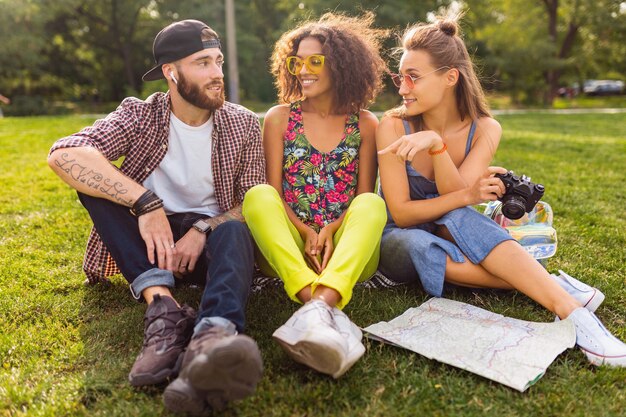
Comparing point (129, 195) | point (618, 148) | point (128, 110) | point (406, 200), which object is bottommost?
point (618, 148)

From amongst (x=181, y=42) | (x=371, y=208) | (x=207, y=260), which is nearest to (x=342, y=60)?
(x=181, y=42)

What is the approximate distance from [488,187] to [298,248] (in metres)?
1.00

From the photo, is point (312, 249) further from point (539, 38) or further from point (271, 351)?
point (539, 38)

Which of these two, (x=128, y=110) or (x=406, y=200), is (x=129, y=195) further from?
(x=406, y=200)

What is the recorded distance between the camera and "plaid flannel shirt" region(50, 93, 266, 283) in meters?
2.88

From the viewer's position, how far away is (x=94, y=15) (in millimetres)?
24844

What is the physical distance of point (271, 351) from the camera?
93.3 inches

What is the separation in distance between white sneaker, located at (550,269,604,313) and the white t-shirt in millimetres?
1856

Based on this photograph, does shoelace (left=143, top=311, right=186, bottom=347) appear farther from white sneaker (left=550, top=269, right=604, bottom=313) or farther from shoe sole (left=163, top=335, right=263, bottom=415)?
white sneaker (left=550, top=269, right=604, bottom=313)

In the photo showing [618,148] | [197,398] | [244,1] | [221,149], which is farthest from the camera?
[244,1]

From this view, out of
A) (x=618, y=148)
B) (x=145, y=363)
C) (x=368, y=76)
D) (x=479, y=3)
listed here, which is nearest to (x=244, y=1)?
(x=479, y=3)

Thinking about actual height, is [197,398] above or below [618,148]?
above

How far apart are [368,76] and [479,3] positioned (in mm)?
27056

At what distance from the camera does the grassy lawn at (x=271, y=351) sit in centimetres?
202
